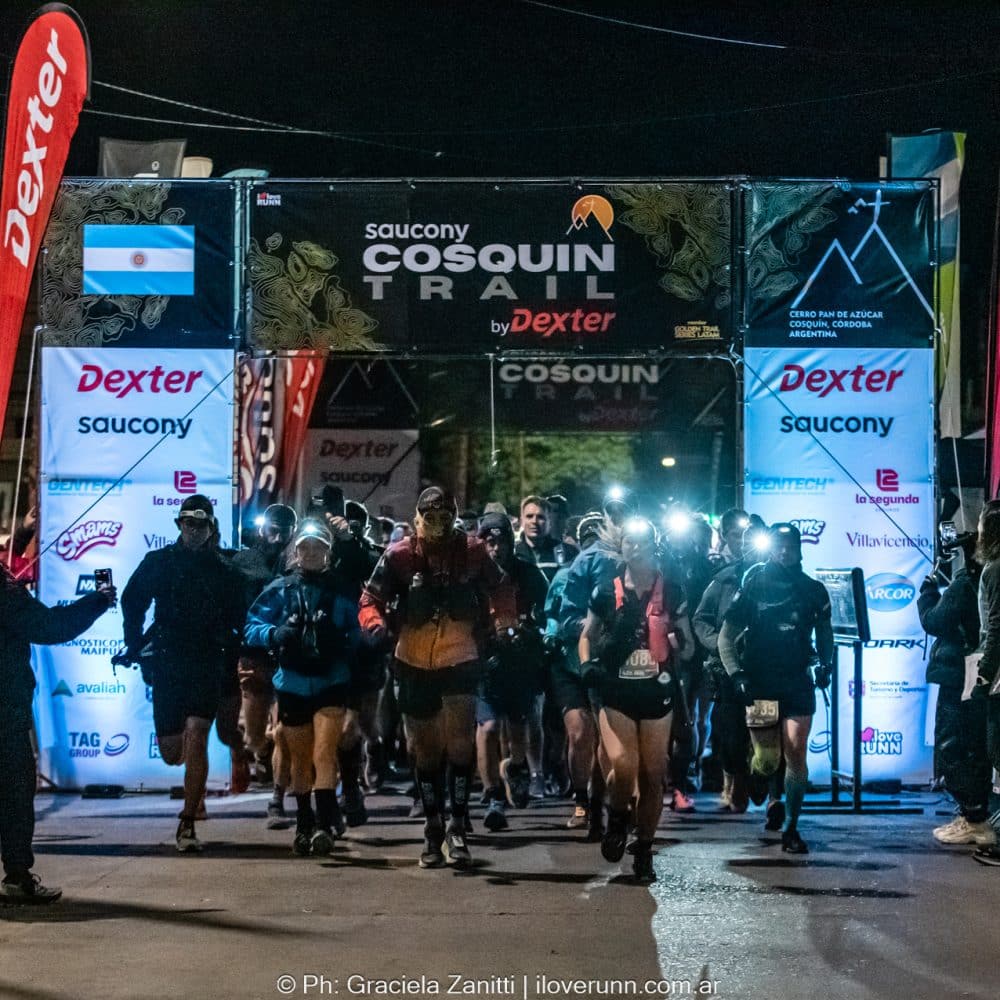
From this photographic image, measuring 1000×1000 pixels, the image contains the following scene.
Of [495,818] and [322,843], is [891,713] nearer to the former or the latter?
[495,818]

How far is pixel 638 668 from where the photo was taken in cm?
860

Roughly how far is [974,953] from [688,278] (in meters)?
7.06

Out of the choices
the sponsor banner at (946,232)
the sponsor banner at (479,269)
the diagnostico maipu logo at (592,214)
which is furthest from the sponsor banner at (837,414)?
the diagnostico maipu logo at (592,214)

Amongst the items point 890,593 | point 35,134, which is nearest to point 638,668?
point 890,593

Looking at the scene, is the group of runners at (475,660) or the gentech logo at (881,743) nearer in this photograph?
the group of runners at (475,660)

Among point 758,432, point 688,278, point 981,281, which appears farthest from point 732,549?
point 981,281

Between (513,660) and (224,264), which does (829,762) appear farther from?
(224,264)

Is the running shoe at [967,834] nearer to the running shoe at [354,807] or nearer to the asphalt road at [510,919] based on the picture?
the asphalt road at [510,919]

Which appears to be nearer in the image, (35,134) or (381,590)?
(381,590)

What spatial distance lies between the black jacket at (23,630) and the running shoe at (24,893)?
0.79 metres

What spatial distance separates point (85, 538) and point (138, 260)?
229cm

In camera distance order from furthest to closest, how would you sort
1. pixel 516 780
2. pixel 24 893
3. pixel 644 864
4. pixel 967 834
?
1. pixel 516 780
2. pixel 967 834
3. pixel 644 864
4. pixel 24 893

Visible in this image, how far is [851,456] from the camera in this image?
1266cm

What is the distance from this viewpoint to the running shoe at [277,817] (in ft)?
35.3
